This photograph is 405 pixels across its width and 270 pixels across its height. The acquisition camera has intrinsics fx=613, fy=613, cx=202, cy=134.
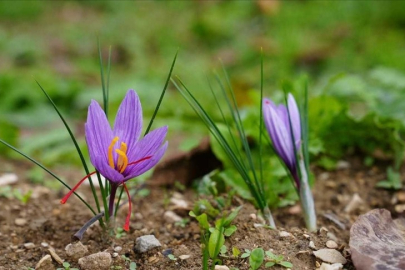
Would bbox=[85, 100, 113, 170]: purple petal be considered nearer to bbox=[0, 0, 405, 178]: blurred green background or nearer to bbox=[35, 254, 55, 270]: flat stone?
bbox=[35, 254, 55, 270]: flat stone

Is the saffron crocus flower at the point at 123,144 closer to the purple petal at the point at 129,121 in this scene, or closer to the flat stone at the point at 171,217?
the purple petal at the point at 129,121

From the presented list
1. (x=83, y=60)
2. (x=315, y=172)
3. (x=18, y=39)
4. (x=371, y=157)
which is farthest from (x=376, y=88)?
(x=18, y=39)

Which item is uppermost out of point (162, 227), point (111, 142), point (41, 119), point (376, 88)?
point (111, 142)

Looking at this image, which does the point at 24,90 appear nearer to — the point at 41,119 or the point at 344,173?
the point at 41,119

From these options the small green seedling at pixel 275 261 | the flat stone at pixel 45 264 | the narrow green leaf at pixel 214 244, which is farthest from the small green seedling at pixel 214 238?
the flat stone at pixel 45 264

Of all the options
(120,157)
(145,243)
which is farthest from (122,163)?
(145,243)
